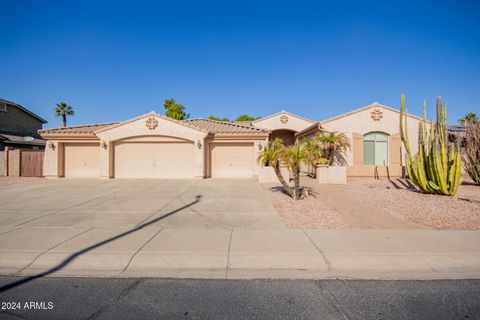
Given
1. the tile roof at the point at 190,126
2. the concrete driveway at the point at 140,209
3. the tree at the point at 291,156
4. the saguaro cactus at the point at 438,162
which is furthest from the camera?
the tile roof at the point at 190,126

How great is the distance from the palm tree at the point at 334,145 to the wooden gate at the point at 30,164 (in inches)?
795

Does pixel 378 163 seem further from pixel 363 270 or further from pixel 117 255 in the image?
pixel 117 255

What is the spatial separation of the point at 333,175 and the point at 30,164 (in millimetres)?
21365

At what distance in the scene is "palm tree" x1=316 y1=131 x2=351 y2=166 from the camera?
48.0 ft

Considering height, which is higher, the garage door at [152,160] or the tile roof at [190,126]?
the tile roof at [190,126]

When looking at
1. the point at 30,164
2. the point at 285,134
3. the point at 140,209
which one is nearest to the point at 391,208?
the point at 140,209

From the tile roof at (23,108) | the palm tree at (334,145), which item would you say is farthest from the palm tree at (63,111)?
the palm tree at (334,145)

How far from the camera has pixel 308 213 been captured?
7047 millimetres

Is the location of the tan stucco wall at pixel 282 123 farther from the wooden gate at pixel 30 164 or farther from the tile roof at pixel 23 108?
the tile roof at pixel 23 108

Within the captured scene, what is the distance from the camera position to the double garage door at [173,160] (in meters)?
16.2

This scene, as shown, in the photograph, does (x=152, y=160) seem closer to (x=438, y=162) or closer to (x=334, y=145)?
(x=334, y=145)

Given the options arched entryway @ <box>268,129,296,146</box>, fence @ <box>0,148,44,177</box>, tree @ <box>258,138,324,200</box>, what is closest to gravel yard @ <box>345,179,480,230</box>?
tree @ <box>258,138,324,200</box>

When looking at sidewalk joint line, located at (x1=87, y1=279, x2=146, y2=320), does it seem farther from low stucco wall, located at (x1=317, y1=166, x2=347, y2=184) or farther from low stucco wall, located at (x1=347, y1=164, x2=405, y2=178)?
low stucco wall, located at (x1=347, y1=164, x2=405, y2=178)

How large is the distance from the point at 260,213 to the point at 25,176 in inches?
764
